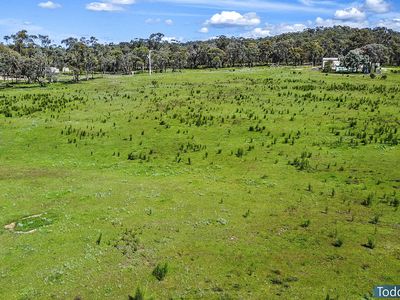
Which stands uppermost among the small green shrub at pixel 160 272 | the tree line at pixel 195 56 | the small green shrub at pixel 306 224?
the tree line at pixel 195 56

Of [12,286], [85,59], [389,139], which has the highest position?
[85,59]

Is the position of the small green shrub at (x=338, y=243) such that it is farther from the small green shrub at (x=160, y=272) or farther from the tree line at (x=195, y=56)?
the tree line at (x=195, y=56)

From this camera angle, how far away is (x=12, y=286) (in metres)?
15.7

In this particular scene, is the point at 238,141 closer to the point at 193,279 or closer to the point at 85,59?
the point at 193,279

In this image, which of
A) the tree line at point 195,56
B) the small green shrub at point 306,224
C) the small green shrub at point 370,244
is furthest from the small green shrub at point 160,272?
the tree line at point 195,56

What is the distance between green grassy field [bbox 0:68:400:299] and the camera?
52.5 feet

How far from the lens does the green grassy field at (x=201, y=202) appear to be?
631 inches

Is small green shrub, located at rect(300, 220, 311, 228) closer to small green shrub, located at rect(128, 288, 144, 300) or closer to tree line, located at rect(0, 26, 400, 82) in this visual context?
small green shrub, located at rect(128, 288, 144, 300)

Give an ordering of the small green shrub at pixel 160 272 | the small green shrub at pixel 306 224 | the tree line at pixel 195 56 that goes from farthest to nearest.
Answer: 1. the tree line at pixel 195 56
2. the small green shrub at pixel 306 224
3. the small green shrub at pixel 160 272

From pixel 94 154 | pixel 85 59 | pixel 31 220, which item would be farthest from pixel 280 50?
pixel 31 220

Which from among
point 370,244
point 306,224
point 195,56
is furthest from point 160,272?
point 195,56

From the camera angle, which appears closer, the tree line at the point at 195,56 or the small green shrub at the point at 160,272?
the small green shrub at the point at 160,272

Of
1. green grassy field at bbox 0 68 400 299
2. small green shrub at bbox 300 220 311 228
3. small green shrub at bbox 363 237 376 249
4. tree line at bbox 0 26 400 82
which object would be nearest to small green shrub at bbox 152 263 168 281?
green grassy field at bbox 0 68 400 299

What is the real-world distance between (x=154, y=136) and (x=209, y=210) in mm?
18528
